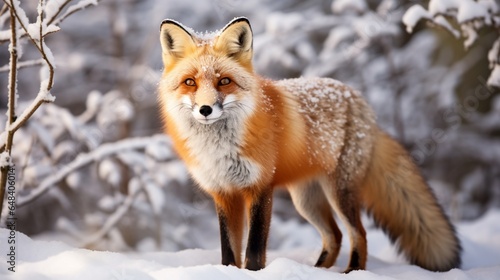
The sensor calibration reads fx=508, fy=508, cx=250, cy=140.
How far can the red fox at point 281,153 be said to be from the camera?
108 inches

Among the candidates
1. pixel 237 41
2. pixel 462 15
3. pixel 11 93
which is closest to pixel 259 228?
pixel 237 41

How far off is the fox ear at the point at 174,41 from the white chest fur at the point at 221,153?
1.26 feet

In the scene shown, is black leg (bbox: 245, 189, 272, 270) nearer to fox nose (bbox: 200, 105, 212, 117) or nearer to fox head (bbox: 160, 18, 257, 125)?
fox head (bbox: 160, 18, 257, 125)

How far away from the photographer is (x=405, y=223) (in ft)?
11.9

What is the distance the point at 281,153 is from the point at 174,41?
90 centimetres

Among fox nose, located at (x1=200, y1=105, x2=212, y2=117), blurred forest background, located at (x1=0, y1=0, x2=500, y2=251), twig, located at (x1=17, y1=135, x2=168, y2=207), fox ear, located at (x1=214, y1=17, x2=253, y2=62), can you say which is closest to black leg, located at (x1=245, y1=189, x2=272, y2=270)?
fox nose, located at (x1=200, y1=105, x2=212, y2=117)

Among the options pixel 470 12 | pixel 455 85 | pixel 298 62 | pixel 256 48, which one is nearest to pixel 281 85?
pixel 470 12

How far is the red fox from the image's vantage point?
9.04ft

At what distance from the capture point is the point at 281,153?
304cm

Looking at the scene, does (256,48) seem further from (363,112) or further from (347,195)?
(347,195)

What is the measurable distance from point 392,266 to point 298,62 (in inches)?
198

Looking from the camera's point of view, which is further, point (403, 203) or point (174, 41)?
point (403, 203)

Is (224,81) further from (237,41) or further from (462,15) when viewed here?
(462,15)

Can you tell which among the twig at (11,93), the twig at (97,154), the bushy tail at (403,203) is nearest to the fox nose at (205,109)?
the twig at (11,93)
